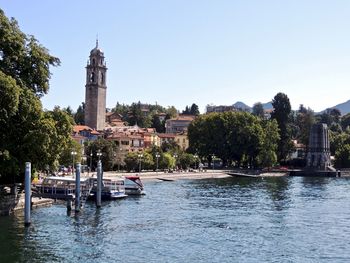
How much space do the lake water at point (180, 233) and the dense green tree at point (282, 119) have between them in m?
94.3

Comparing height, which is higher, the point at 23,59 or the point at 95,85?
the point at 95,85

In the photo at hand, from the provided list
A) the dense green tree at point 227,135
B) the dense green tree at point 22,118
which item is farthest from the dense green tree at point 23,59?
the dense green tree at point 227,135

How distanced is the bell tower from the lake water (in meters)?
88.3

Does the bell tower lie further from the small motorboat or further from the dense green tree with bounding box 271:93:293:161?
the small motorboat

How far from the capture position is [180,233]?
1565 inches

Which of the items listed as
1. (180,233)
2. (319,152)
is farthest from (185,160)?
(180,233)

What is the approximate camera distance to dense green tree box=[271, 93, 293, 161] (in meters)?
154

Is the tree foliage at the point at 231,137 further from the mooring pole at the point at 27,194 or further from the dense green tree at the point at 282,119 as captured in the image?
the mooring pole at the point at 27,194

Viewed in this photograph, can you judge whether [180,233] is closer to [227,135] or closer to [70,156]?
[70,156]

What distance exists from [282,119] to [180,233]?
119 metres

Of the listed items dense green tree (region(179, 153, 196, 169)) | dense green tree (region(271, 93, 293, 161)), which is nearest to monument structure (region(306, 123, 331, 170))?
dense green tree (region(271, 93, 293, 161))

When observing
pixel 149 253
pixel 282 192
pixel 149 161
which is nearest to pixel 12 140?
pixel 149 253

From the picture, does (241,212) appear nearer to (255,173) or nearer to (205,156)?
(255,173)

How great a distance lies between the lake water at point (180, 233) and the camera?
3247 cm
